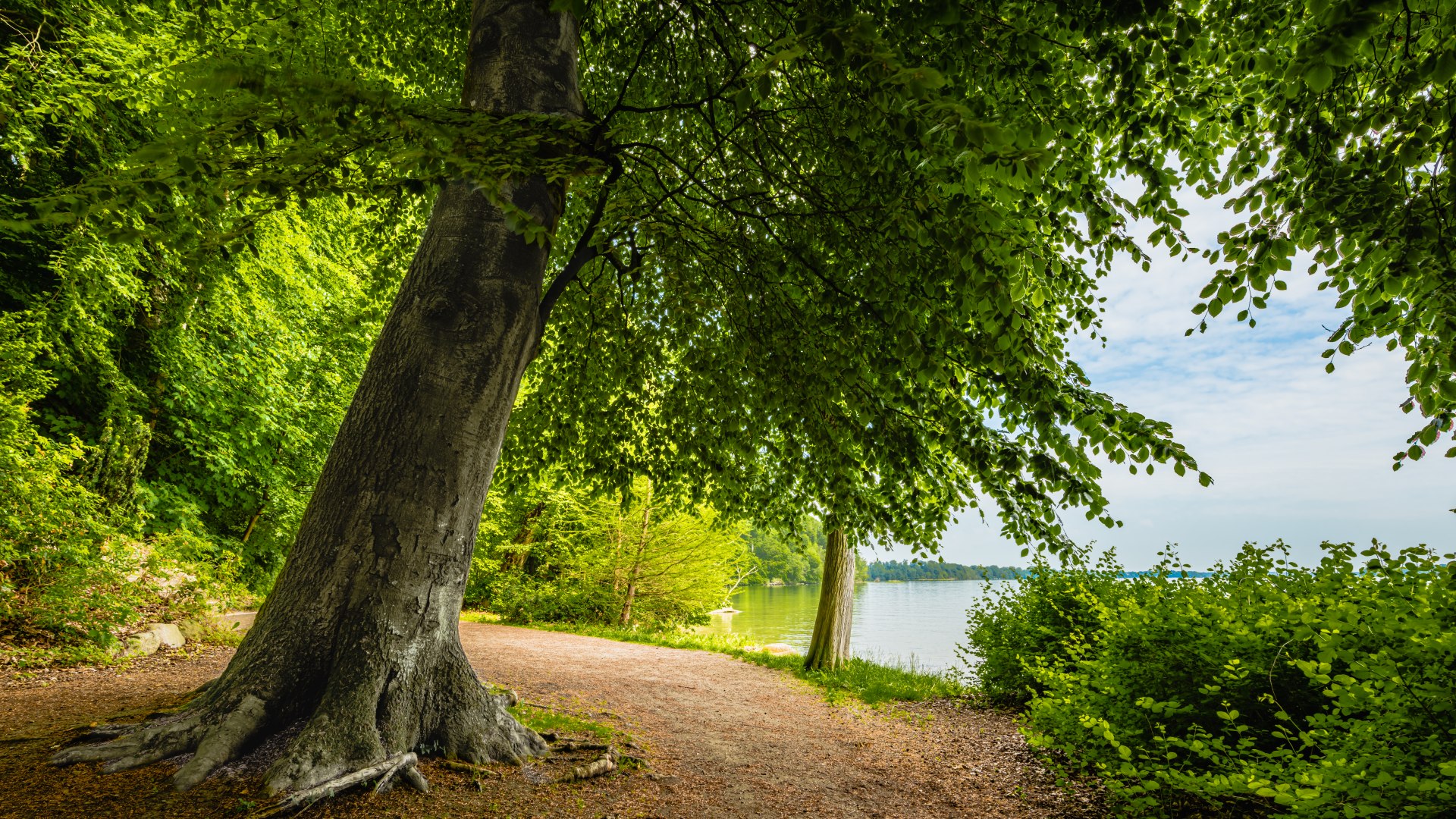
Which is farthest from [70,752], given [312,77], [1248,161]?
[1248,161]

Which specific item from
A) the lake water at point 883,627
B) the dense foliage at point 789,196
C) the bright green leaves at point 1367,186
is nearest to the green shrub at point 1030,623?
the lake water at point 883,627

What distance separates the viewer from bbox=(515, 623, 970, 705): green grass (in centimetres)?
871

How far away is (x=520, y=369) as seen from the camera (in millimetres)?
4090

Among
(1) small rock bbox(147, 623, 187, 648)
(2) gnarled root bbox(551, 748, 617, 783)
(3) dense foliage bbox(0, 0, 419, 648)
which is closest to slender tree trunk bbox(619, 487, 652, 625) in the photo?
(3) dense foliage bbox(0, 0, 419, 648)

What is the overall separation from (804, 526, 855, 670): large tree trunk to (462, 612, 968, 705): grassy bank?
0.22 metres

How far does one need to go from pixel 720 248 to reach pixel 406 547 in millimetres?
3046

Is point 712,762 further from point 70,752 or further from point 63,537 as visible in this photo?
point 63,537

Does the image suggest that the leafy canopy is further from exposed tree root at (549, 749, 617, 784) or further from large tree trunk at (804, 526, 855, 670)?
large tree trunk at (804, 526, 855, 670)

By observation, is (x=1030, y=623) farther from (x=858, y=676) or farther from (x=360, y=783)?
(x=360, y=783)

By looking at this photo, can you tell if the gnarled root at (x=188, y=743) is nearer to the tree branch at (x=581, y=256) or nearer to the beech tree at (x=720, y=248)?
the beech tree at (x=720, y=248)

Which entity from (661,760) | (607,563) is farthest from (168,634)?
(607,563)

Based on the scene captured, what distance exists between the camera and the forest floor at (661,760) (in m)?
2.97

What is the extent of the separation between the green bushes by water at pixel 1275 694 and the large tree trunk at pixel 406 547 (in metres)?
3.75

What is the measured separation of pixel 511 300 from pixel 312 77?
5.34ft
